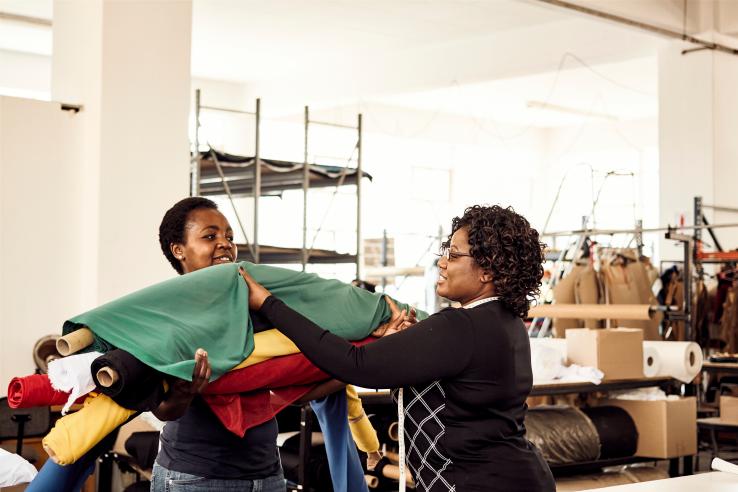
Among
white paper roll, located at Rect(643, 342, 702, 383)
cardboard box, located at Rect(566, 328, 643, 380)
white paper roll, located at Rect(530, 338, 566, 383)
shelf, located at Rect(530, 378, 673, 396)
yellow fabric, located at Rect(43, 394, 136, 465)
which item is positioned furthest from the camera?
white paper roll, located at Rect(643, 342, 702, 383)

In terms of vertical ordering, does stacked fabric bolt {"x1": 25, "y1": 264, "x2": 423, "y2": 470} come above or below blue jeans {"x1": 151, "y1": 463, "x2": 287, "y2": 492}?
above

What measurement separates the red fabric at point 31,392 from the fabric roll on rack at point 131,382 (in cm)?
10

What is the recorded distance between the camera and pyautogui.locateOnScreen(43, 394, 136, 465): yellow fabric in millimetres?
1768

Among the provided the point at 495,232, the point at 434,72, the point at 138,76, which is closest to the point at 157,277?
the point at 138,76

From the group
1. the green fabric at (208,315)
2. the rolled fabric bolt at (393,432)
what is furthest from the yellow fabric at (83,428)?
the rolled fabric bolt at (393,432)

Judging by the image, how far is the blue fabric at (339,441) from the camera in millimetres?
2443

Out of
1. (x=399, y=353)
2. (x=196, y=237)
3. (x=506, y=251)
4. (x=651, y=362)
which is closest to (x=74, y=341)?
(x=196, y=237)

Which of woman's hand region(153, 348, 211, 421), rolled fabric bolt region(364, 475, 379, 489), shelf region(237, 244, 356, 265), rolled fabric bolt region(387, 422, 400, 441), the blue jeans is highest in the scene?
shelf region(237, 244, 356, 265)

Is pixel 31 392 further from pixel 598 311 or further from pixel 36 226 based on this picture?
pixel 598 311

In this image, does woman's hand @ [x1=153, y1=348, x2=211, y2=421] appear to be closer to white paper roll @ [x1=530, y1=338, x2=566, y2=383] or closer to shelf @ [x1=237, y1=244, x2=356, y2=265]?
white paper roll @ [x1=530, y1=338, x2=566, y2=383]

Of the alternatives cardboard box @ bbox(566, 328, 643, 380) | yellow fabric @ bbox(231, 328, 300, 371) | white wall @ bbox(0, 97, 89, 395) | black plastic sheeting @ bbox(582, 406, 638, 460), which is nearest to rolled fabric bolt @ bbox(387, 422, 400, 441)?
black plastic sheeting @ bbox(582, 406, 638, 460)

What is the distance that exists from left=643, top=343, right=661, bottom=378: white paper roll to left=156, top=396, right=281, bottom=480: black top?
153 inches

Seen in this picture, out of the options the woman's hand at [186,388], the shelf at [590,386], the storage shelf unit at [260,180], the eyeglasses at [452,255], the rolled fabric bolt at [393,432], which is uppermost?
the storage shelf unit at [260,180]

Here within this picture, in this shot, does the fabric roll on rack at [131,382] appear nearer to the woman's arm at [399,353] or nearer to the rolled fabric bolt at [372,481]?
the woman's arm at [399,353]
